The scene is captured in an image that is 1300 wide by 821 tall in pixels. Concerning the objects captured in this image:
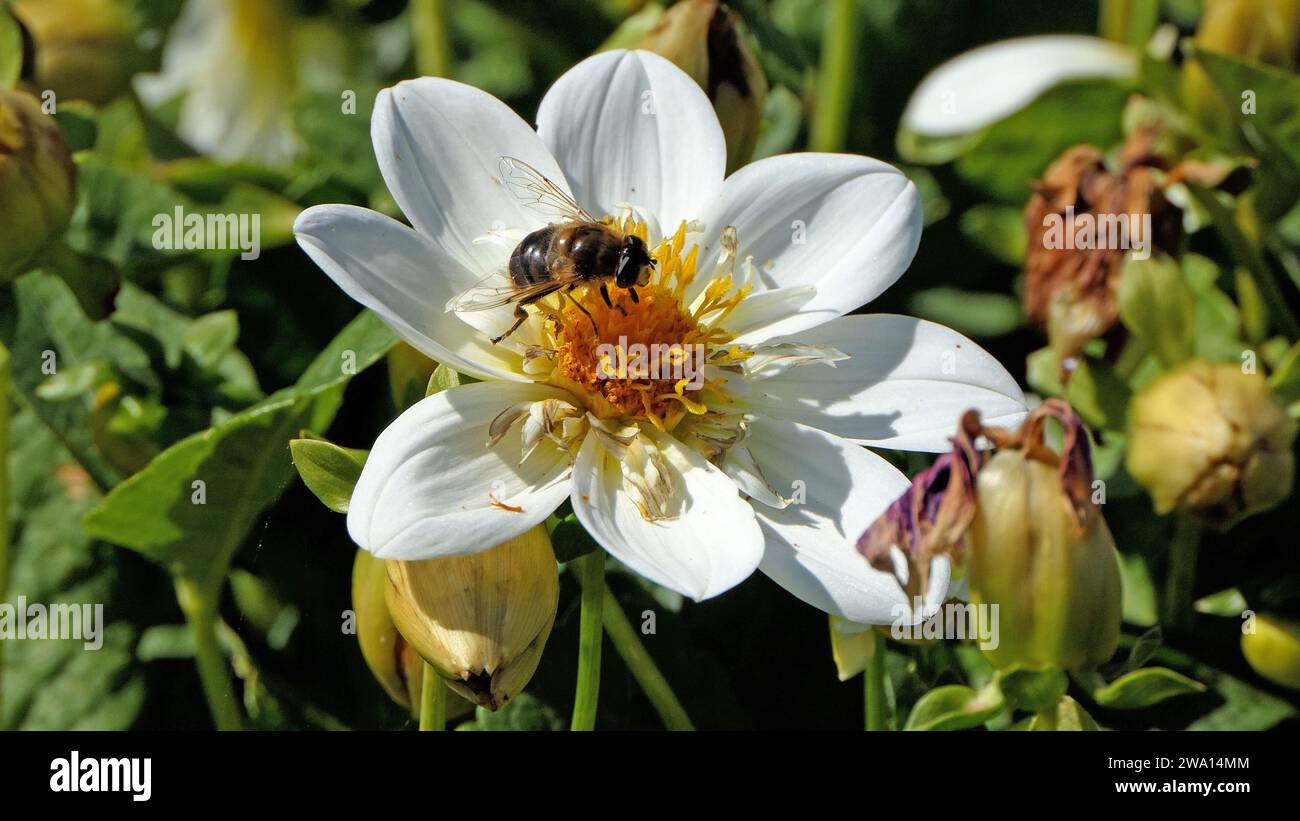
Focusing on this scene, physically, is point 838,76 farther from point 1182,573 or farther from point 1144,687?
point 1144,687

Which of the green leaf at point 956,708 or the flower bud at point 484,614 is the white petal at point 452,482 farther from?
the green leaf at point 956,708

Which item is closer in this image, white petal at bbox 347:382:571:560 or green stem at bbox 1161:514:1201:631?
white petal at bbox 347:382:571:560

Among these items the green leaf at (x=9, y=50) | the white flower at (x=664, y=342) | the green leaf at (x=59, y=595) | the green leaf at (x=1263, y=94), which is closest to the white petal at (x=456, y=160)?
the white flower at (x=664, y=342)

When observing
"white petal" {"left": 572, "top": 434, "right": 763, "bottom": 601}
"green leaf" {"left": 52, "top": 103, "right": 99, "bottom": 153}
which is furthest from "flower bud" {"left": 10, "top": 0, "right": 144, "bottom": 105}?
"white petal" {"left": 572, "top": 434, "right": 763, "bottom": 601}

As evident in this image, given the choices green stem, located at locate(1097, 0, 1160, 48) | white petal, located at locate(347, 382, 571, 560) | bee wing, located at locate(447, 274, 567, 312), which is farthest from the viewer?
green stem, located at locate(1097, 0, 1160, 48)

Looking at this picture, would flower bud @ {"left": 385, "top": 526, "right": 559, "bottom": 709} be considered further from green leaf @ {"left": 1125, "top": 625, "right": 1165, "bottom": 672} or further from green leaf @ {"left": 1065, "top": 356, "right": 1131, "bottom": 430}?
green leaf @ {"left": 1065, "top": 356, "right": 1131, "bottom": 430}
